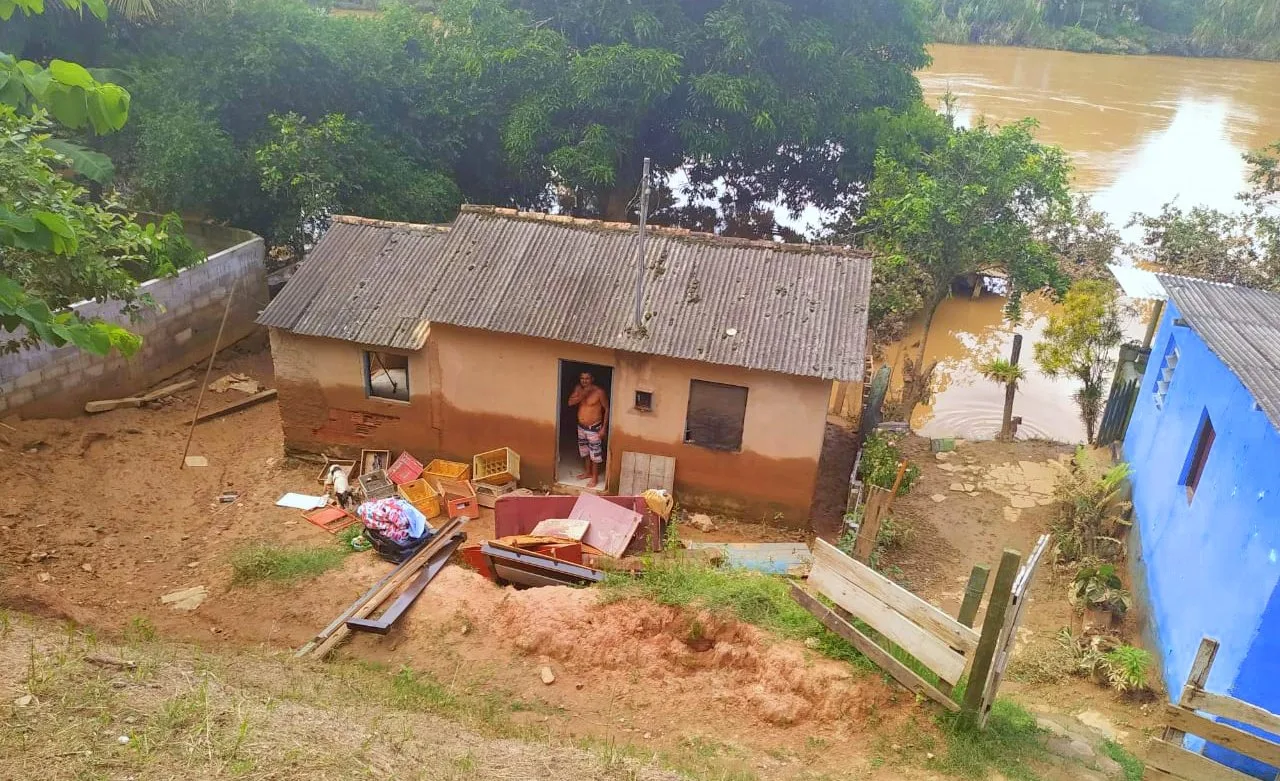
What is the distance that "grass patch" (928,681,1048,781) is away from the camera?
18.6ft

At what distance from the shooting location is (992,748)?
584 centimetres

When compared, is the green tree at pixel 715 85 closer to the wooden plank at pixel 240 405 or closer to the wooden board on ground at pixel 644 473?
the wooden plank at pixel 240 405

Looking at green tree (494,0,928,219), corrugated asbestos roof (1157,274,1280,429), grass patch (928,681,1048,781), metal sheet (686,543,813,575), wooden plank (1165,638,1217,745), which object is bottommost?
metal sheet (686,543,813,575)

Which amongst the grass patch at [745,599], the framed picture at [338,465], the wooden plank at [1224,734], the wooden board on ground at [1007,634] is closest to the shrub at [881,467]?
the grass patch at [745,599]

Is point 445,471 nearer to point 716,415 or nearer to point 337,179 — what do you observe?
point 716,415

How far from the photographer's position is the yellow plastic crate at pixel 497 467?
11.3 m

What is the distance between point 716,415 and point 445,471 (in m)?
3.87

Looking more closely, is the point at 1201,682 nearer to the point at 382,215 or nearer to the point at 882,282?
the point at 882,282

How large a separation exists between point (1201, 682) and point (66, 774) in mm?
6861

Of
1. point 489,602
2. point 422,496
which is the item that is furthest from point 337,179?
point 489,602

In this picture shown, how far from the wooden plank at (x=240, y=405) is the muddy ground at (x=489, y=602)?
208 mm

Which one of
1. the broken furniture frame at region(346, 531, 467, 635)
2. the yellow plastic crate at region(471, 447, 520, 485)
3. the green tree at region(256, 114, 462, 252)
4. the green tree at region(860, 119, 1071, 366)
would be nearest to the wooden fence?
the broken furniture frame at region(346, 531, 467, 635)

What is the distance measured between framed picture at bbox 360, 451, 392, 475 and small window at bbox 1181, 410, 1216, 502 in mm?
9890

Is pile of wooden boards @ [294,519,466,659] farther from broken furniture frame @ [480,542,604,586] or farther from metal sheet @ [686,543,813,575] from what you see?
metal sheet @ [686,543,813,575]
